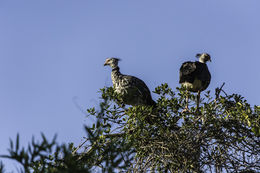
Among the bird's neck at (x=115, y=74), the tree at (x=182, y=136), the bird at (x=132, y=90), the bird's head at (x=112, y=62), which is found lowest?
the tree at (x=182, y=136)

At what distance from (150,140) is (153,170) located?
745 mm

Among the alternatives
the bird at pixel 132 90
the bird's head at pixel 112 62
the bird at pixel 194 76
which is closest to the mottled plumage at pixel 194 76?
the bird at pixel 194 76

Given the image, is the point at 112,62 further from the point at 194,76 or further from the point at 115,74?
the point at 194,76

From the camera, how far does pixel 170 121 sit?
5.88 m

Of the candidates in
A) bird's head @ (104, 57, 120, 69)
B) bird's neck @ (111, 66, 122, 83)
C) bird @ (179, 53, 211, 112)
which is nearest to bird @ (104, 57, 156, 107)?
bird's neck @ (111, 66, 122, 83)

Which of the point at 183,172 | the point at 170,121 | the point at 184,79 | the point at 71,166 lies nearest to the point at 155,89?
the point at 170,121

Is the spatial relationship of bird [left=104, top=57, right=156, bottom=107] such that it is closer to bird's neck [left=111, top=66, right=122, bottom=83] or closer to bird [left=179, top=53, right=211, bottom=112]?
bird's neck [left=111, top=66, right=122, bottom=83]

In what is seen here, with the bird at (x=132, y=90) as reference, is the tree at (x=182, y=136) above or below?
below

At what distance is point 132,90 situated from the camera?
299 inches

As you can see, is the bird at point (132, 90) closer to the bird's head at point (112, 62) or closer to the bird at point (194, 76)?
the bird's head at point (112, 62)

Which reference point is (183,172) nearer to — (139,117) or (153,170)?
(153,170)

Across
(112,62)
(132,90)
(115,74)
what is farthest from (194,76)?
(112,62)

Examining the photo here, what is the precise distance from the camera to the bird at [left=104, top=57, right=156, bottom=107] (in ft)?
24.8

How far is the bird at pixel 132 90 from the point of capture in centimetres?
757
